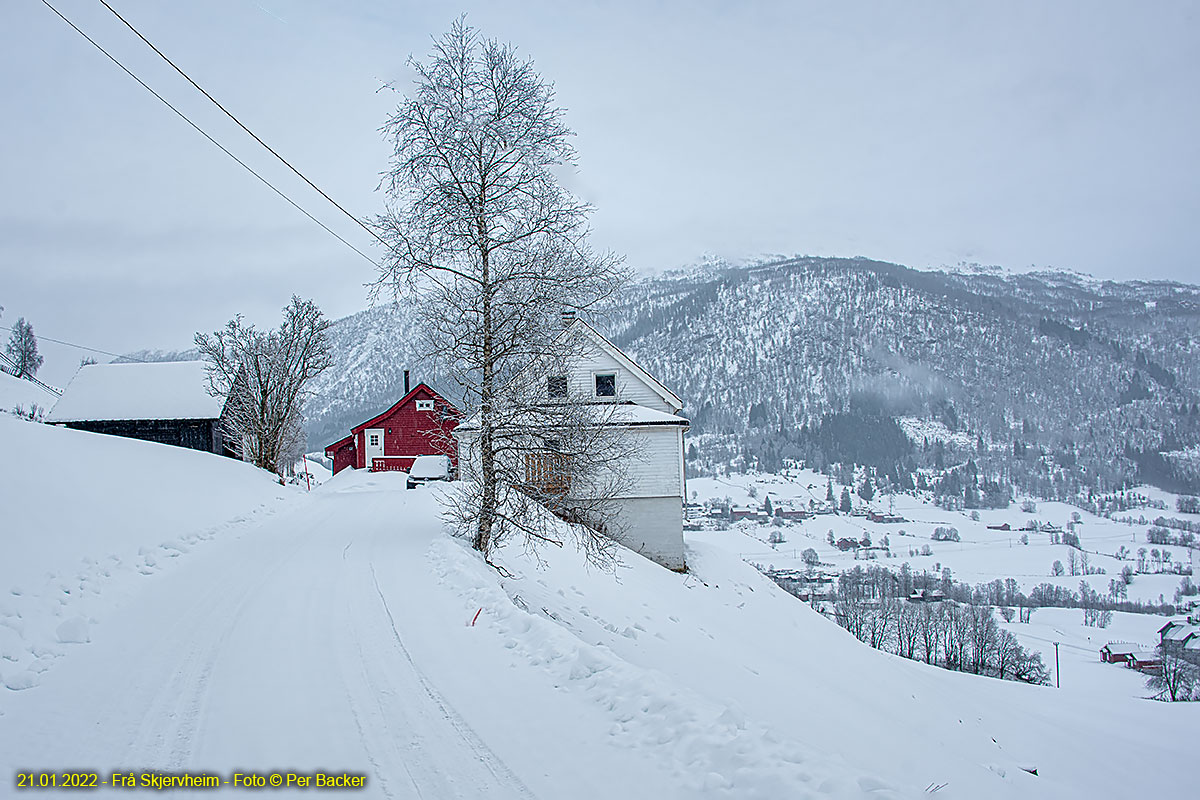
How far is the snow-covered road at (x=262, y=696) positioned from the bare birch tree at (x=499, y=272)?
10.5 ft

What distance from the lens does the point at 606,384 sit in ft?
92.7

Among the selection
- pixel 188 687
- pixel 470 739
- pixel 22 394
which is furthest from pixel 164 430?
pixel 22 394

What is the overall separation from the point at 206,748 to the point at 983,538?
145302mm

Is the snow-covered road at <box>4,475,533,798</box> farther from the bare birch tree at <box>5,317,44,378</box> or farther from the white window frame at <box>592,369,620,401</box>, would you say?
the bare birch tree at <box>5,317,44,378</box>

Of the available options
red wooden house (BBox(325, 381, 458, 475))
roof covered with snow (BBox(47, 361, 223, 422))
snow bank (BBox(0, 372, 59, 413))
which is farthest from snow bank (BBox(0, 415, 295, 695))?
snow bank (BBox(0, 372, 59, 413))

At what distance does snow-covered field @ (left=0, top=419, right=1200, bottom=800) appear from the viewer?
4.47 metres

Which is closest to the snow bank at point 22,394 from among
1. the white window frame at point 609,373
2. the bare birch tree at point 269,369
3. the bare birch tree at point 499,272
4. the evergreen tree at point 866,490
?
the bare birch tree at point 269,369

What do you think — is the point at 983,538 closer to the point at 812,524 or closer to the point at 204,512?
the point at 812,524

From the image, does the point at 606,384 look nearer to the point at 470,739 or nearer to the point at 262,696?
the point at 262,696

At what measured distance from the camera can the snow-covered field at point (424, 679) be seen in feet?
14.7

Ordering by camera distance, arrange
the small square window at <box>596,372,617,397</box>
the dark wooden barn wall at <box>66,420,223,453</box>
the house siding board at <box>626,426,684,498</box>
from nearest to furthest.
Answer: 1. the house siding board at <box>626,426,684,498</box>
2. the small square window at <box>596,372,617,397</box>
3. the dark wooden barn wall at <box>66,420,223,453</box>

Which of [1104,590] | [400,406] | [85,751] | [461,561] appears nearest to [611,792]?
[85,751]

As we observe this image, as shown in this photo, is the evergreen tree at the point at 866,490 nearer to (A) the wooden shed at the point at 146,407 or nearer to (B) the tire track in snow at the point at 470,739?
(A) the wooden shed at the point at 146,407

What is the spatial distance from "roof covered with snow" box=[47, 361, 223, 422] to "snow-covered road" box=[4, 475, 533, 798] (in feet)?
99.2
